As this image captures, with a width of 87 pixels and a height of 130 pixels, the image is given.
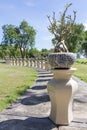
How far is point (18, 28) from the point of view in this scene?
6938cm

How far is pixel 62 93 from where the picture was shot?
5.73m

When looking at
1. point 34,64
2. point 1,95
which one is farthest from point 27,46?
point 1,95

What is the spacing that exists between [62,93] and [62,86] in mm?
135

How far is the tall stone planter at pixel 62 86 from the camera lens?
18.4 feet

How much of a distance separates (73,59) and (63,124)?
1.27 metres

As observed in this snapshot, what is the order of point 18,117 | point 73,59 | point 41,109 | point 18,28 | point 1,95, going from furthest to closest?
1. point 18,28
2. point 1,95
3. point 41,109
4. point 18,117
5. point 73,59

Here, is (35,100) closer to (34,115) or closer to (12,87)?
(34,115)

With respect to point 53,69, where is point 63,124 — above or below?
below

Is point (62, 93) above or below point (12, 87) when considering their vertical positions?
above

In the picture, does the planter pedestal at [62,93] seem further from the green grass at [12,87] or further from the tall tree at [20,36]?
the tall tree at [20,36]

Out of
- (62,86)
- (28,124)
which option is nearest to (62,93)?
(62,86)

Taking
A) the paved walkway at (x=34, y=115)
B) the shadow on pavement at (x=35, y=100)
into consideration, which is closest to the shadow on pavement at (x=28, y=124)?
the paved walkway at (x=34, y=115)

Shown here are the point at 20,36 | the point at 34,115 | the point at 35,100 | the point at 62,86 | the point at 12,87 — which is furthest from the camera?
the point at 20,36

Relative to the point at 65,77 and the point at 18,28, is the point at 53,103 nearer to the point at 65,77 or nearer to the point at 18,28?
the point at 65,77
